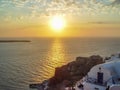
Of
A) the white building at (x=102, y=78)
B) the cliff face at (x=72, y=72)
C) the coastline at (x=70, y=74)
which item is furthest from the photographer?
the cliff face at (x=72, y=72)

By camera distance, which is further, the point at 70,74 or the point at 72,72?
the point at 72,72

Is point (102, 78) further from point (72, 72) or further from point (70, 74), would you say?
point (72, 72)

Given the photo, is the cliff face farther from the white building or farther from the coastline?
the white building

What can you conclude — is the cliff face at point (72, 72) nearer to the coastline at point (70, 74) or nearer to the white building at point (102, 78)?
the coastline at point (70, 74)

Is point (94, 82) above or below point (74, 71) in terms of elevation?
below

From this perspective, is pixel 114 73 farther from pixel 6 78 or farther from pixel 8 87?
pixel 6 78

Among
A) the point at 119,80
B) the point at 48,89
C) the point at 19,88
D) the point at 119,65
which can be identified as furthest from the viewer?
the point at 19,88

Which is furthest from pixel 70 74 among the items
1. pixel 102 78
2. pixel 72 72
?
pixel 102 78

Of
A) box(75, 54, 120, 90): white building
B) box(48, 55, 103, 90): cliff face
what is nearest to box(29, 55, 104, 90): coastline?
box(48, 55, 103, 90): cliff face

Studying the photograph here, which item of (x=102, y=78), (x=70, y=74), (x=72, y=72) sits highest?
(x=72, y=72)

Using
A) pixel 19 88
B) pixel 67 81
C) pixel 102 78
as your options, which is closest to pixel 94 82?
pixel 102 78

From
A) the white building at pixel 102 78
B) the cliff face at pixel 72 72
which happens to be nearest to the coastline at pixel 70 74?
the cliff face at pixel 72 72
